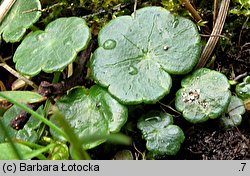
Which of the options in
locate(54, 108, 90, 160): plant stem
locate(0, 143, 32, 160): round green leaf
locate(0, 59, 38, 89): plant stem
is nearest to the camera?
locate(54, 108, 90, 160): plant stem

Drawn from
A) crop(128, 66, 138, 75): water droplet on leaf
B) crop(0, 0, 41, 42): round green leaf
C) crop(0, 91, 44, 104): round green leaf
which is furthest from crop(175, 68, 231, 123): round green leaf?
crop(0, 0, 41, 42): round green leaf

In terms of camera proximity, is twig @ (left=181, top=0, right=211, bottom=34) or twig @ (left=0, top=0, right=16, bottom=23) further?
twig @ (left=0, top=0, right=16, bottom=23)

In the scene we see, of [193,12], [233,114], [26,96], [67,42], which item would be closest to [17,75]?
[26,96]

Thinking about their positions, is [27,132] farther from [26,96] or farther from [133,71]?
[133,71]

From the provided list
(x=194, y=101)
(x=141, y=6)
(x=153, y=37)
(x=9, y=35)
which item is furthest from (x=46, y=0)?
(x=194, y=101)

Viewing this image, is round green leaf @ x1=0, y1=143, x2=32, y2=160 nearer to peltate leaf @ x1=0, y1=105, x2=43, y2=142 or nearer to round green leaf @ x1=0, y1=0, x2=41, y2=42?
peltate leaf @ x1=0, y1=105, x2=43, y2=142

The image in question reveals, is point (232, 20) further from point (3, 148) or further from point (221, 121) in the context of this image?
point (3, 148)
